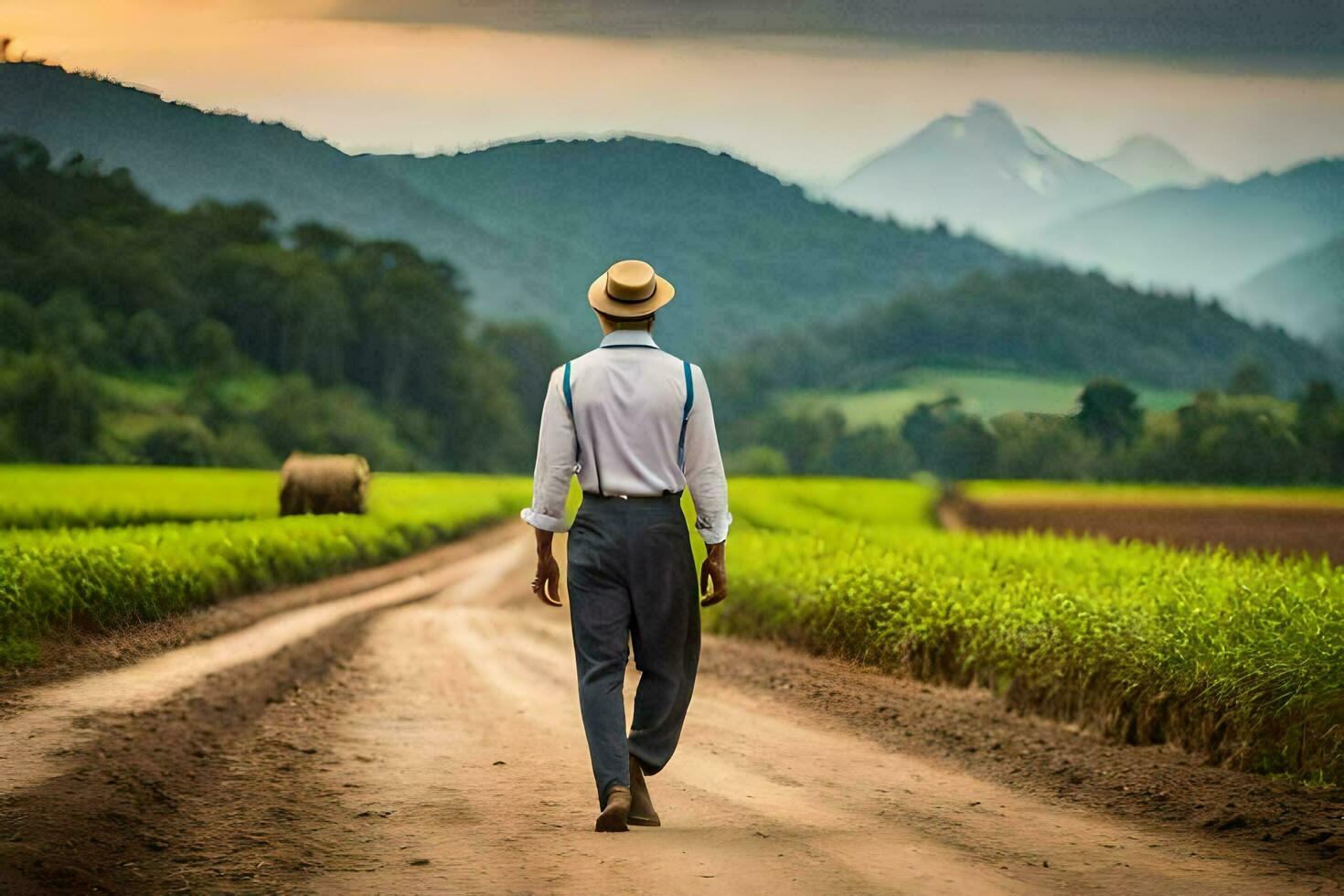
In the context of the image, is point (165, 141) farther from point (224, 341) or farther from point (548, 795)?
point (224, 341)

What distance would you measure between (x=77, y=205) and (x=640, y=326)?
8.36m

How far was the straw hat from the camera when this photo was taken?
507 cm

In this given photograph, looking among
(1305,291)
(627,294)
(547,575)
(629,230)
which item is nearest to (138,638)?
(547,575)

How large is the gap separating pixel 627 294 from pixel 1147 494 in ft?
44.2

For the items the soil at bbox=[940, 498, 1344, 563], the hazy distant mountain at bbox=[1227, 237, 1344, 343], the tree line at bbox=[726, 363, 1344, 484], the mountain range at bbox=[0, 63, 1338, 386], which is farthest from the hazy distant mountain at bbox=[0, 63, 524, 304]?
the hazy distant mountain at bbox=[1227, 237, 1344, 343]

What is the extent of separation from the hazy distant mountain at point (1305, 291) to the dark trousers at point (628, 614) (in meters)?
14.8

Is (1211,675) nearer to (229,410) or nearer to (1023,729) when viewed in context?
(1023,729)

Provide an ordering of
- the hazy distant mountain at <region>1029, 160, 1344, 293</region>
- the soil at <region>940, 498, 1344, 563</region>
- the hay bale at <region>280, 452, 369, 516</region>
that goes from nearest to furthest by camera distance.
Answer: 1. the soil at <region>940, 498, 1344, 563</region>
2. the hazy distant mountain at <region>1029, 160, 1344, 293</region>
3. the hay bale at <region>280, 452, 369, 516</region>

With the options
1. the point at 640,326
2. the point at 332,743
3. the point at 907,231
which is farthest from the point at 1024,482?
the point at 907,231

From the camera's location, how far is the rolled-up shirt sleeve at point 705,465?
5027mm

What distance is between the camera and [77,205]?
11.9m

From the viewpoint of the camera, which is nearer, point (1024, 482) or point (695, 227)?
point (1024, 482)

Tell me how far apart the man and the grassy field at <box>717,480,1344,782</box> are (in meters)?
2.91

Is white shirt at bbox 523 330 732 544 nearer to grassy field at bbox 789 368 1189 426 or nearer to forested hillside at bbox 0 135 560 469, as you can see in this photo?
forested hillside at bbox 0 135 560 469
